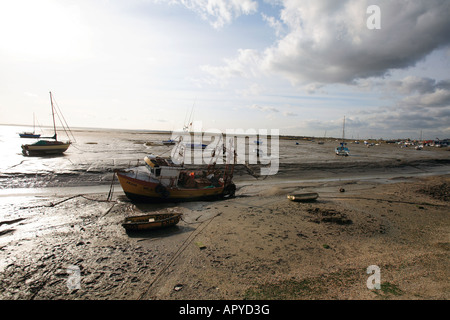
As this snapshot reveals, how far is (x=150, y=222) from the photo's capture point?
418 inches

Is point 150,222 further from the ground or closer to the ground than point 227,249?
further from the ground

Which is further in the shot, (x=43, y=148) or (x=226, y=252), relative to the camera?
(x=43, y=148)

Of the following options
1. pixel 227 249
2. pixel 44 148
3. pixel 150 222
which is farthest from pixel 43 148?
pixel 227 249

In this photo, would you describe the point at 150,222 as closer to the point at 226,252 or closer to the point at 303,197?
the point at 226,252

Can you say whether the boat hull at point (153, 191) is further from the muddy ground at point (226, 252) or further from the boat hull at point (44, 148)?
the boat hull at point (44, 148)

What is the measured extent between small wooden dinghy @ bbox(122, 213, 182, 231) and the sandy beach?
0.33 m

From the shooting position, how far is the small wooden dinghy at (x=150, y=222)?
10461 mm

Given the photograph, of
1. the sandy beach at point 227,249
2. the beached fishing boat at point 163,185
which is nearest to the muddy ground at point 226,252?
the sandy beach at point 227,249

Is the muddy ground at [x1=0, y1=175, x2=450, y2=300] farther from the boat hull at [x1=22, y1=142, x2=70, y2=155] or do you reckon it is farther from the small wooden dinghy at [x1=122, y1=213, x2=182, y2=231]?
the boat hull at [x1=22, y1=142, x2=70, y2=155]

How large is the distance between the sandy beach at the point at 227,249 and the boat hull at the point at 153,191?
2.02 feet

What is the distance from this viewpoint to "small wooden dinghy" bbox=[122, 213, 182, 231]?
10461 mm

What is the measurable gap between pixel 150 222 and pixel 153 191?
5.06 meters
